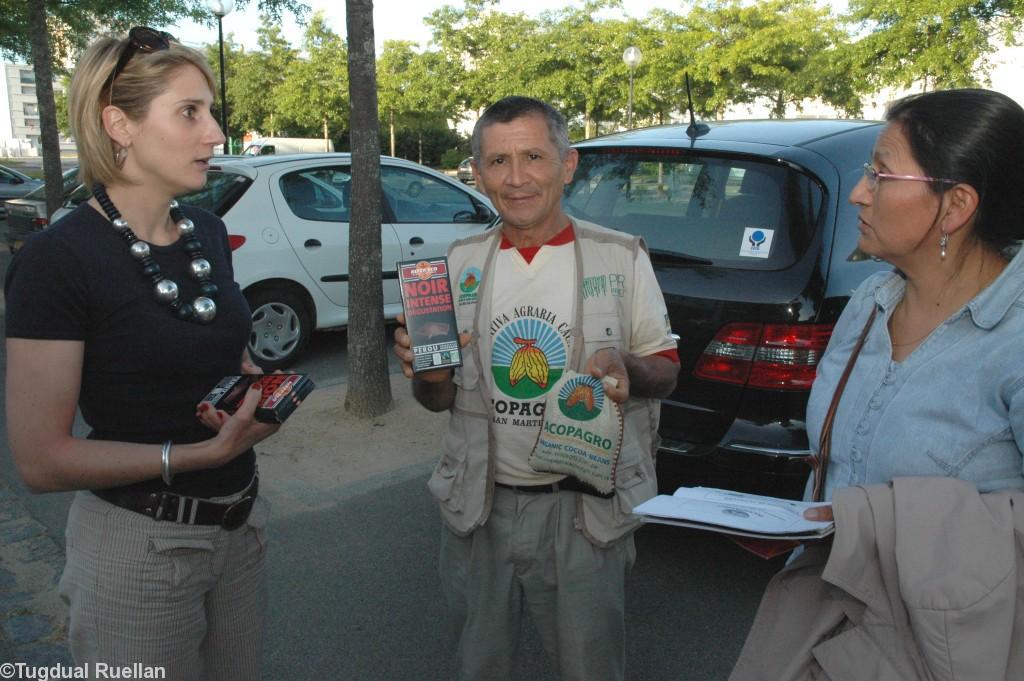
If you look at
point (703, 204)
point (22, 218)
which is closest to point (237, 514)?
point (703, 204)

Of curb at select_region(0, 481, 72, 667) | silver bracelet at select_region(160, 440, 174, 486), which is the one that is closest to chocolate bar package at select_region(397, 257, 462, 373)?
silver bracelet at select_region(160, 440, 174, 486)

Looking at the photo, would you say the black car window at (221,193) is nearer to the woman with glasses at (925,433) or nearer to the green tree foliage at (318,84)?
the woman with glasses at (925,433)

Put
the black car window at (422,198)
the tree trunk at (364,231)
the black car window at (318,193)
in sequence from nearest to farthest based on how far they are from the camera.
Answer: the tree trunk at (364,231), the black car window at (318,193), the black car window at (422,198)

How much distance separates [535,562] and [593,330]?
0.67m

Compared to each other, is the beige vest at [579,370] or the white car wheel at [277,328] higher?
the beige vest at [579,370]

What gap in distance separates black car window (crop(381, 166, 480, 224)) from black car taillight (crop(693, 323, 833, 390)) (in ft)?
Answer: 16.2

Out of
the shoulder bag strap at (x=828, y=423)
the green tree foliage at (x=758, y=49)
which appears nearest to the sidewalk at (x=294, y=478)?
the shoulder bag strap at (x=828, y=423)

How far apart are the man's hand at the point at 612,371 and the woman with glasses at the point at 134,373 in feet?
2.63

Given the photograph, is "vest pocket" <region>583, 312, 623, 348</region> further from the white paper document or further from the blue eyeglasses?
the blue eyeglasses

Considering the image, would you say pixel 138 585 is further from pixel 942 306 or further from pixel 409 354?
pixel 942 306

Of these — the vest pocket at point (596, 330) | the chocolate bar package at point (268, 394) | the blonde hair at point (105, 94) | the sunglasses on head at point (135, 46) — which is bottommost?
the chocolate bar package at point (268, 394)

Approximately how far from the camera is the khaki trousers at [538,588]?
7.54 ft

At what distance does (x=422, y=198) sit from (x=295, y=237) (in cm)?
150

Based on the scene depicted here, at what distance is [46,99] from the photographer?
11453 mm
